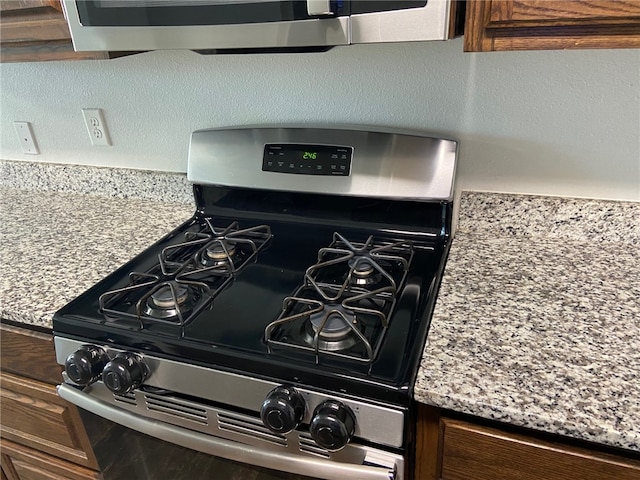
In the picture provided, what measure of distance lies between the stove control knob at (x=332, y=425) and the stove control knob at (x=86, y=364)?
0.39 meters

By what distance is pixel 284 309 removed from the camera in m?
0.83

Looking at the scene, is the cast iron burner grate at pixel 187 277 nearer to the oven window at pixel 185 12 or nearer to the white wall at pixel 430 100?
Result: the white wall at pixel 430 100

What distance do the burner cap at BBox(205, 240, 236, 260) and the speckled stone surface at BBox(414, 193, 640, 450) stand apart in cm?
45

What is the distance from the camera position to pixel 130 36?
0.85m

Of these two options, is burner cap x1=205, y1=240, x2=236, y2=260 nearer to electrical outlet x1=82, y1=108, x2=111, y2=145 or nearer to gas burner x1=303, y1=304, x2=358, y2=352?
gas burner x1=303, y1=304, x2=358, y2=352

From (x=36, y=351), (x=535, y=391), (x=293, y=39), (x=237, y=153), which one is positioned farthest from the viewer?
(x=237, y=153)

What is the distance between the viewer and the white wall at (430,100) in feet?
3.18

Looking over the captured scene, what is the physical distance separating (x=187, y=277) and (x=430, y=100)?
628 mm

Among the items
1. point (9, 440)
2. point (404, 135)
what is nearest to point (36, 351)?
point (9, 440)

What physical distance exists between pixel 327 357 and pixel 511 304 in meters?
0.34

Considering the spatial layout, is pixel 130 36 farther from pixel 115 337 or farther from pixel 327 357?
pixel 327 357

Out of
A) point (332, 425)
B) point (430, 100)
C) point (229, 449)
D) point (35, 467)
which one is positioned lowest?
point (35, 467)

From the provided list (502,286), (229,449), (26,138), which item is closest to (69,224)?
(26,138)

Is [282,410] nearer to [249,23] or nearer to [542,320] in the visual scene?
[542,320]
